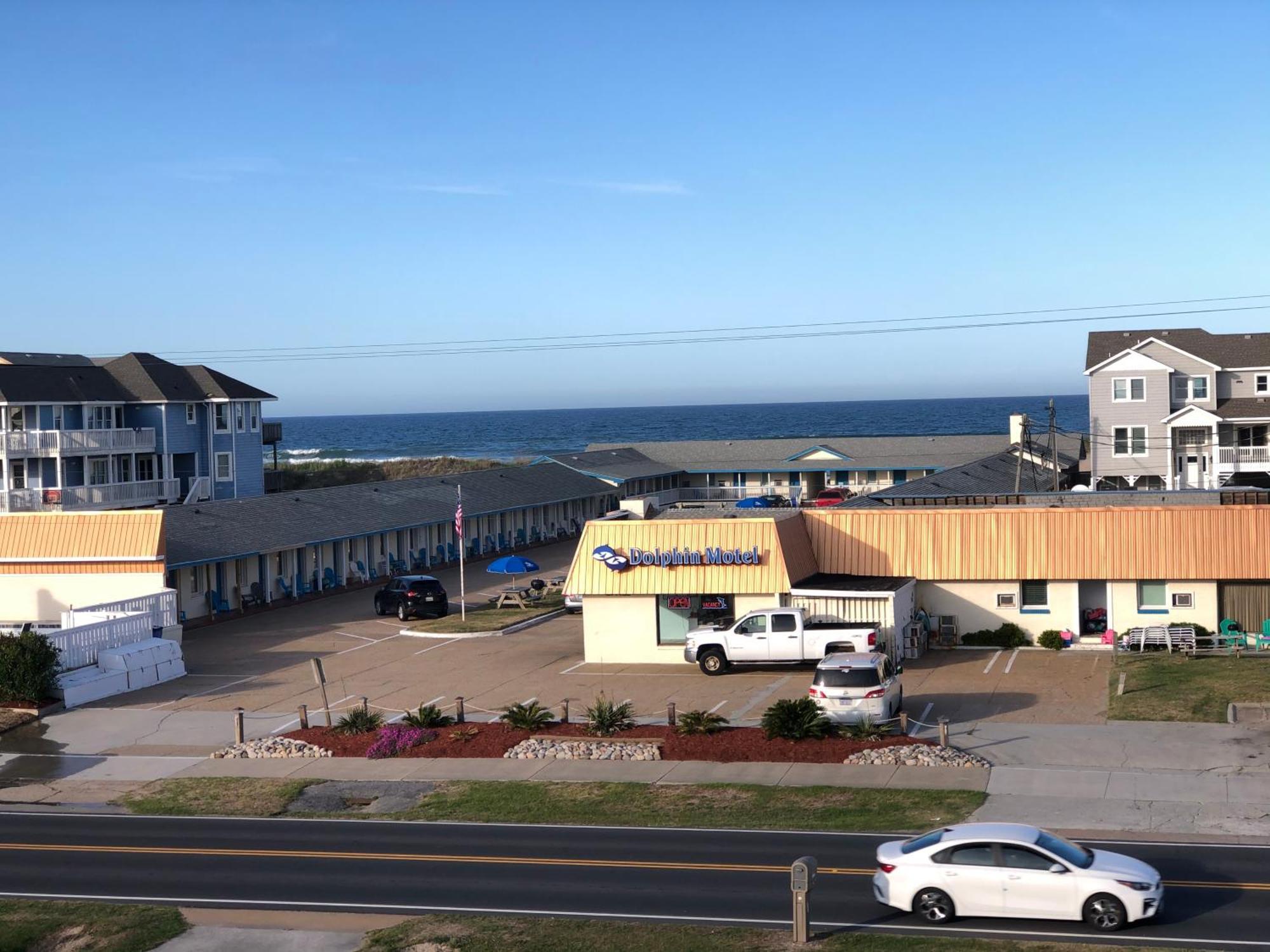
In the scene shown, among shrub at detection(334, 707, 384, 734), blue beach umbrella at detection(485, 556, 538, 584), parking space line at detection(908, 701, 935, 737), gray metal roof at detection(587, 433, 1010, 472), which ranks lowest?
parking space line at detection(908, 701, 935, 737)

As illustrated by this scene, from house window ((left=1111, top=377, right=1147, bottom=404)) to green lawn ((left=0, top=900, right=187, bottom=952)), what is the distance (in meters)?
56.1

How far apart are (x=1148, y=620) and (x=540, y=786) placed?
21.3 metres

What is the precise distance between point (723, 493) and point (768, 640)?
50.5 metres

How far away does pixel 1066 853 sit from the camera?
1734cm

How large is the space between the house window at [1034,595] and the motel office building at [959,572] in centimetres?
4

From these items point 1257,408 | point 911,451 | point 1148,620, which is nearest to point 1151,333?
point 1257,408

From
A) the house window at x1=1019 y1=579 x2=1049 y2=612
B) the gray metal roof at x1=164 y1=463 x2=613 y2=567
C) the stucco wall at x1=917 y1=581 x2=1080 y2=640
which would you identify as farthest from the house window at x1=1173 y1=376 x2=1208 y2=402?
the gray metal roof at x1=164 y1=463 x2=613 y2=567

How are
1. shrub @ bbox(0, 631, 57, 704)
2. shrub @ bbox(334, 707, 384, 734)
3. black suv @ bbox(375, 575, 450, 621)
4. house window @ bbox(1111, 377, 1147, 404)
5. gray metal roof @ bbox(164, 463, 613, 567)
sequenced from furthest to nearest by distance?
house window @ bbox(1111, 377, 1147, 404)
gray metal roof @ bbox(164, 463, 613, 567)
black suv @ bbox(375, 575, 450, 621)
shrub @ bbox(0, 631, 57, 704)
shrub @ bbox(334, 707, 384, 734)

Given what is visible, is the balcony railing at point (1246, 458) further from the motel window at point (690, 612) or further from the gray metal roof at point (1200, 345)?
the motel window at point (690, 612)

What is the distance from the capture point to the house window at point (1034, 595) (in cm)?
3916

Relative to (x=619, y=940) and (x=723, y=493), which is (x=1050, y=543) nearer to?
(x=619, y=940)

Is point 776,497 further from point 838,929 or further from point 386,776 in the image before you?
point 838,929

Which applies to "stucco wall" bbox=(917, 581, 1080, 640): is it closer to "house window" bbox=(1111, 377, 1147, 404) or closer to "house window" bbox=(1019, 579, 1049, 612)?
"house window" bbox=(1019, 579, 1049, 612)

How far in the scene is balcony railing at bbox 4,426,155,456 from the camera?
56562 mm
